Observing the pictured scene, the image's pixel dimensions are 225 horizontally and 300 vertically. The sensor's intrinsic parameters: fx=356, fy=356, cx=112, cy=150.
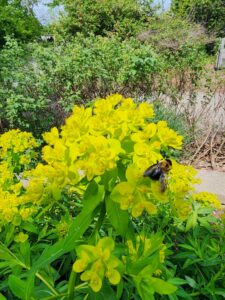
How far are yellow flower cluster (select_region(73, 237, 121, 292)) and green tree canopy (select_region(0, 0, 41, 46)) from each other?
906cm

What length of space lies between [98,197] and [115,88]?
4.13 m

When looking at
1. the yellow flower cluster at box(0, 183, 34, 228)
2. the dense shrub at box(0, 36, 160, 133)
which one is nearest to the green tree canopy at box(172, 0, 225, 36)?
the dense shrub at box(0, 36, 160, 133)

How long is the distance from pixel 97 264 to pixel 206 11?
16776mm

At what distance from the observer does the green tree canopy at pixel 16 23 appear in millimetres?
A: 9520

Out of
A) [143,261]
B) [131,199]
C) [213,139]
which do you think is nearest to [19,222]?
[143,261]

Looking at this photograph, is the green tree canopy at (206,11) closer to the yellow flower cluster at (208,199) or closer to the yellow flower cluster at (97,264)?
the yellow flower cluster at (208,199)

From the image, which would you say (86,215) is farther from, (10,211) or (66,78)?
(66,78)

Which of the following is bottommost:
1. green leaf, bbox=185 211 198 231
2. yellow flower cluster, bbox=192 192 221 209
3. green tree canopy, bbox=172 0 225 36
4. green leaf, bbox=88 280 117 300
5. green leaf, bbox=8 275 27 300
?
green leaf, bbox=185 211 198 231

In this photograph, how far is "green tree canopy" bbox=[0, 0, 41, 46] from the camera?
9.52 m

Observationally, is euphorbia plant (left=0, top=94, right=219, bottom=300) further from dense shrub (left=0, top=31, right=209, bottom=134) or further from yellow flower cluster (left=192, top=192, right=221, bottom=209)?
dense shrub (left=0, top=31, right=209, bottom=134)

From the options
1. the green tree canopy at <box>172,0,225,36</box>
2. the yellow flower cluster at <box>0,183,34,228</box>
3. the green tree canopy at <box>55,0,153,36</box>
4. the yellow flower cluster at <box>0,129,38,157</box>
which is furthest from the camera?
the green tree canopy at <box>172,0,225,36</box>

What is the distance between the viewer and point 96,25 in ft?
43.3

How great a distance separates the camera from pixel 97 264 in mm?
823

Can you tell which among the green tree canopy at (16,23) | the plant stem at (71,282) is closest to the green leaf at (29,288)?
the plant stem at (71,282)
